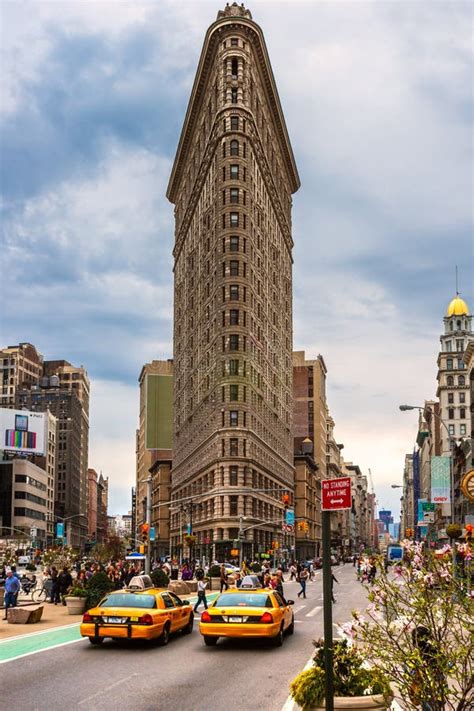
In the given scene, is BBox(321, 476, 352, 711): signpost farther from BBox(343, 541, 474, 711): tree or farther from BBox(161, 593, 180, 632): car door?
BBox(161, 593, 180, 632): car door

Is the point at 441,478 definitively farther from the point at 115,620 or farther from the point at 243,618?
the point at 115,620

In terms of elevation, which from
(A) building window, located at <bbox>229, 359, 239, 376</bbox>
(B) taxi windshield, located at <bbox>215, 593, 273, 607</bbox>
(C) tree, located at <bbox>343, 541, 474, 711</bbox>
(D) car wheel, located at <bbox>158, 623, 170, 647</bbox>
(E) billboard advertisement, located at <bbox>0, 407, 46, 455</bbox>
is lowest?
(D) car wheel, located at <bbox>158, 623, 170, 647</bbox>

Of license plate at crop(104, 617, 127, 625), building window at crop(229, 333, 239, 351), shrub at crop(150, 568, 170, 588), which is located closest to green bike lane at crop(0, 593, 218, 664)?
license plate at crop(104, 617, 127, 625)

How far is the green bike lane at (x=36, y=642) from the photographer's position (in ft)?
69.3

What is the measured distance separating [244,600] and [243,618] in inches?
33.3

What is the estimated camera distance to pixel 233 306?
9894cm

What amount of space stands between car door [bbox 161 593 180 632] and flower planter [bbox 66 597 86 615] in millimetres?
8800

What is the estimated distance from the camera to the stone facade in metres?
96.9

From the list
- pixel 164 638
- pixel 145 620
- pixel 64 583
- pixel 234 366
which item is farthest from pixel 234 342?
pixel 145 620

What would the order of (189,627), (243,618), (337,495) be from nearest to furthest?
(337,495)
(243,618)
(189,627)

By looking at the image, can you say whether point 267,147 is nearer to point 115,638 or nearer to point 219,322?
point 219,322

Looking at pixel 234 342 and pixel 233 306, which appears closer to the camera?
pixel 234 342

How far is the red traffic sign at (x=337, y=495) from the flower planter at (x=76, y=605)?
24.2 meters

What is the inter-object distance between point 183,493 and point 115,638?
10130 cm
